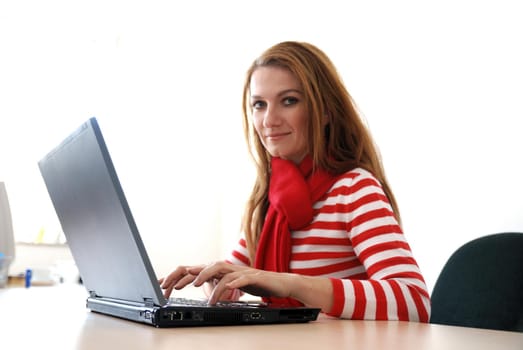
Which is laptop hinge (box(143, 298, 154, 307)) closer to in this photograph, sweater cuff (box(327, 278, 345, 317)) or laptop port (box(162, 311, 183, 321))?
laptop port (box(162, 311, 183, 321))

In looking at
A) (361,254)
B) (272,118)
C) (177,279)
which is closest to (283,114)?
(272,118)

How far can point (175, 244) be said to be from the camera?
151 inches

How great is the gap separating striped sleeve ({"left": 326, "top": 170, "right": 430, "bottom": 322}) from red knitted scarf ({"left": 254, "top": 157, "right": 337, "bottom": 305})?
0.05 meters

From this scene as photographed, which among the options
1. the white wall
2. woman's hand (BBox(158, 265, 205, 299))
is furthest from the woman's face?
the white wall

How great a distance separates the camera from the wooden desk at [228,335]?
1.95 feet

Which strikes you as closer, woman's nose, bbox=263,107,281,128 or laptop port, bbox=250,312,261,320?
laptop port, bbox=250,312,261,320

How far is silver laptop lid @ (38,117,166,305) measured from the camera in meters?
0.69

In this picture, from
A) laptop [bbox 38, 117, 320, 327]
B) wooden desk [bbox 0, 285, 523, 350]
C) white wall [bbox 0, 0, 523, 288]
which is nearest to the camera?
wooden desk [bbox 0, 285, 523, 350]

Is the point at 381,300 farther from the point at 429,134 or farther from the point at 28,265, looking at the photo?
the point at 28,265

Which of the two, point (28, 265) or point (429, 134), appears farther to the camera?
point (28, 265)

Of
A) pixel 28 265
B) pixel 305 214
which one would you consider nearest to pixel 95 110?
pixel 28 265

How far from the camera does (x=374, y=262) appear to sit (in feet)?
3.82

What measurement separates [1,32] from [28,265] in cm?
136

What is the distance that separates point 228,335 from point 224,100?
11.6 ft
